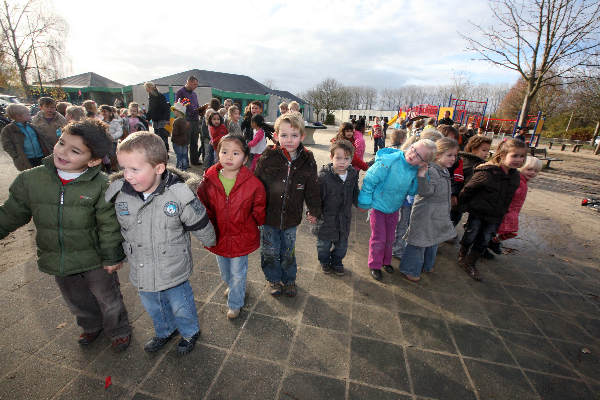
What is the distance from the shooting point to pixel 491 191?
131 inches

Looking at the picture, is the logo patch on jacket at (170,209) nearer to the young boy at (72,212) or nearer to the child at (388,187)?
the young boy at (72,212)

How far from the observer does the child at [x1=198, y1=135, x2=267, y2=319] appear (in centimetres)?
221

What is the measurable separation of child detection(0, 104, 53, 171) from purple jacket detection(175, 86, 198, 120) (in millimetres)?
3548

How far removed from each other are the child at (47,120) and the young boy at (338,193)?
474 cm

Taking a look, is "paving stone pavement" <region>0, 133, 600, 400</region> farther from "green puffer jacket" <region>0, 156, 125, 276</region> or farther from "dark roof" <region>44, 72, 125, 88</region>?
"dark roof" <region>44, 72, 125, 88</region>

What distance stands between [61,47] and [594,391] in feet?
118

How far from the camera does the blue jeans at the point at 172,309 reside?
6.80 feet

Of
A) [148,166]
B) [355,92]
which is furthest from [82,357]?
[355,92]

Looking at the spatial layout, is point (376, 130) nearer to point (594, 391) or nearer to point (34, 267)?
point (594, 391)

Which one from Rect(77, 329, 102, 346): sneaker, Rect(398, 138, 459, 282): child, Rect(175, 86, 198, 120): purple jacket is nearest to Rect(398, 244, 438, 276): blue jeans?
Rect(398, 138, 459, 282): child

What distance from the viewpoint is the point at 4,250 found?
3438 mm

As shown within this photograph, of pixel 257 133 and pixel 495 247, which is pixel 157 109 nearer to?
pixel 257 133

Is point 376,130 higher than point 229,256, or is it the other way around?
point 376,130

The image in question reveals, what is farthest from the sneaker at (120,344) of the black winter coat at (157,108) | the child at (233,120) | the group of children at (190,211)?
the black winter coat at (157,108)
